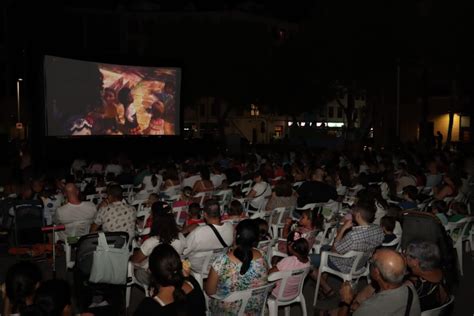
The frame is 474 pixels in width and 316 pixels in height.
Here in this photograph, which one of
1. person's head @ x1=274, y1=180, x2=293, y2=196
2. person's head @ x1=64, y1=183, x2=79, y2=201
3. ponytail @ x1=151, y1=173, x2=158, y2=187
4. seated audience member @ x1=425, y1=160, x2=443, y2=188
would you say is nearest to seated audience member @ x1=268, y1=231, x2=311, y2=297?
person's head @ x1=64, y1=183, x2=79, y2=201

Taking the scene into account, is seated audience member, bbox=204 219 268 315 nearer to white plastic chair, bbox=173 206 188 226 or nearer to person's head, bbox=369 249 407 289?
person's head, bbox=369 249 407 289

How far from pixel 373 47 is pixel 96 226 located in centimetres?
2395

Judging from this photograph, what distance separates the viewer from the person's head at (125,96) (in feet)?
78.9

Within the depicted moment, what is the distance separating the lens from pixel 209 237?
6324mm

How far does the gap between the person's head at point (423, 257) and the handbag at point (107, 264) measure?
8.88 ft

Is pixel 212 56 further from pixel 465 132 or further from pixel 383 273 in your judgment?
pixel 383 273

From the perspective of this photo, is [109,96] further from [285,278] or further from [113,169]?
[285,278]

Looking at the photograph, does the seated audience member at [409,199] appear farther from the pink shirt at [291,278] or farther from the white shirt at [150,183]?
the white shirt at [150,183]

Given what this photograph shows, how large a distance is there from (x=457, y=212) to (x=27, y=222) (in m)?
6.56

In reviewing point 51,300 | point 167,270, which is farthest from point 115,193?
point 51,300

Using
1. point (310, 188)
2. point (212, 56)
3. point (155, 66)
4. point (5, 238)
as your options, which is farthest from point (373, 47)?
point (5, 238)

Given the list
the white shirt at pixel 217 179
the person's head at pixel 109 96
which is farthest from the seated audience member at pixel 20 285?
the person's head at pixel 109 96

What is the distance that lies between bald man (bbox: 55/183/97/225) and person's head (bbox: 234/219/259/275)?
4.00m

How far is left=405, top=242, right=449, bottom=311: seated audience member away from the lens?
4590mm
